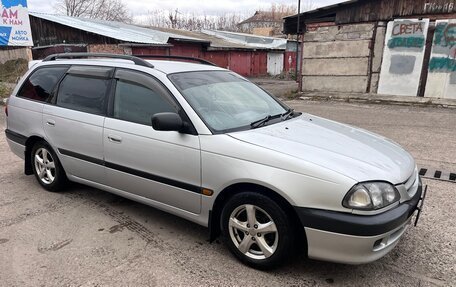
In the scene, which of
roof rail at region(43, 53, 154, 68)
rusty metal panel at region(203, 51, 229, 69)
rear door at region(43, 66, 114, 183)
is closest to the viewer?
roof rail at region(43, 53, 154, 68)

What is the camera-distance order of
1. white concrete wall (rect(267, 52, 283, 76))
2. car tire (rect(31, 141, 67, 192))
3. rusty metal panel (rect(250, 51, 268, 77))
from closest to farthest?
car tire (rect(31, 141, 67, 192))
rusty metal panel (rect(250, 51, 268, 77))
white concrete wall (rect(267, 52, 283, 76))

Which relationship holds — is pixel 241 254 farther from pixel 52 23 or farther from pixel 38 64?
pixel 52 23

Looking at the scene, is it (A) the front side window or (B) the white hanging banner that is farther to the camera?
(B) the white hanging banner

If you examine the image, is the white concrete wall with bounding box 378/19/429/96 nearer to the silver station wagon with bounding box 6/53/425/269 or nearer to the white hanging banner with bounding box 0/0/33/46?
the silver station wagon with bounding box 6/53/425/269

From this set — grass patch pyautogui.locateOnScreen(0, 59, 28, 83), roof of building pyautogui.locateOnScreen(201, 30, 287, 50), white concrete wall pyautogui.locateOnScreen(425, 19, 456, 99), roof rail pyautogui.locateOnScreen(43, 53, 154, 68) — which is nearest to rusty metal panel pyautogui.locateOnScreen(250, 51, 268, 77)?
roof of building pyautogui.locateOnScreen(201, 30, 287, 50)

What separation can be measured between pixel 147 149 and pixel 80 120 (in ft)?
3.49

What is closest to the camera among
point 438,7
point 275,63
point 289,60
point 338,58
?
point 438,7

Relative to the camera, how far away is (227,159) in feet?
9.41

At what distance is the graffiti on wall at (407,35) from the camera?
12086 millimetres

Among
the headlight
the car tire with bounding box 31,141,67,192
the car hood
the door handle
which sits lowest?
the car tire with bounding box 31,141,67,192

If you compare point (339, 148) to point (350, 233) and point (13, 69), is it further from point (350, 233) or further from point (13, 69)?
point (13, 69)

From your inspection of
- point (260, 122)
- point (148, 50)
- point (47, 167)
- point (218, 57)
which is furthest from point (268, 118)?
point (218, 57)

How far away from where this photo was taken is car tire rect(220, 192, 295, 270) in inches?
106

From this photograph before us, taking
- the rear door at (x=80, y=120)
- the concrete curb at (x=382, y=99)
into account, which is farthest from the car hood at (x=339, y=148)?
the concrete curb at (x=382, y=99)
